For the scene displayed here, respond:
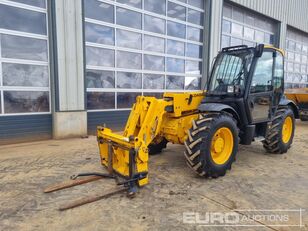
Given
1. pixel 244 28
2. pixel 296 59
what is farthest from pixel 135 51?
pixel 296 59

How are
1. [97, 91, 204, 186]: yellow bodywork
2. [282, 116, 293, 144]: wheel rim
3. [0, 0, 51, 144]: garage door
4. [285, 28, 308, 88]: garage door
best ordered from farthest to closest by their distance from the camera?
1. [285, 28, 308, 88]: garage door
2. [0, 0, 51, 144]: garage door
3. [282, 116, 293, 144]: wheel rim
4. [97, 91, 204, 186]: yellow bodywork

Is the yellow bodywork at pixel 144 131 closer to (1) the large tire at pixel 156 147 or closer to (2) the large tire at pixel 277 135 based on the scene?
(1) the large tire at pixel 156 147

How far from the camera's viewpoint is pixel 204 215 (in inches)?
117

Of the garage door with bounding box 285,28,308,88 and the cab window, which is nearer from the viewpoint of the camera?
the cab window

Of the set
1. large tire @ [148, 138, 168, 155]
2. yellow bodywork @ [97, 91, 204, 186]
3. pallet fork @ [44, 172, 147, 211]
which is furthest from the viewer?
large tire @ [148, 138, 168, 155]

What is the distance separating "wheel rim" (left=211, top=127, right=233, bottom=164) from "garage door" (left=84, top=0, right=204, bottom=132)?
4785 millimetres

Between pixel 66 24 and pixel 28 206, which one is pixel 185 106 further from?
pixel 66 24

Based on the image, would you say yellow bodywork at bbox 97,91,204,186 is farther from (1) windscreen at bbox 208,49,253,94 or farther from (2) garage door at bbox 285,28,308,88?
(2) garage door at bbox 285,28,308,88

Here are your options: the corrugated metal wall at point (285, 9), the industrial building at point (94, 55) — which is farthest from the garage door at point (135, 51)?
the corrugated metal wall at point (285, 9)

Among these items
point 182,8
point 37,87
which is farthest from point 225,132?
point 182,8

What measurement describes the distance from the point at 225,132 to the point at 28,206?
3211 mm

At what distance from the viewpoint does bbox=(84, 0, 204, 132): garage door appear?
7871 mm

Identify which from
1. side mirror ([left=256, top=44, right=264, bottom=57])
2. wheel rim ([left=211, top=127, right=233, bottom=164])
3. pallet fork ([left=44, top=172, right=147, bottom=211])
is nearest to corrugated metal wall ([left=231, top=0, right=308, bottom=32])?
side mirror ([left=256, top=44, right=264, bottom=57])

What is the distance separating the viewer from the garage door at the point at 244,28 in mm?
Answer: 11477
